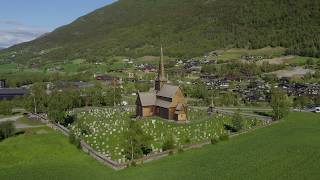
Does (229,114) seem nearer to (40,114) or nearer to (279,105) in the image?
(279,105)

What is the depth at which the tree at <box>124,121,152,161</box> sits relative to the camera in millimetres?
62719

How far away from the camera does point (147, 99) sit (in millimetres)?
95562

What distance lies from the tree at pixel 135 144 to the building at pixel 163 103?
23639mm

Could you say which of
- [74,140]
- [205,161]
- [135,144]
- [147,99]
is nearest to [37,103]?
[147,99]

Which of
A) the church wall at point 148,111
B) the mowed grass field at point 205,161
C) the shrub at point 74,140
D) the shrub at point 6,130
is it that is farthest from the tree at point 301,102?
the shrub at point 6,130

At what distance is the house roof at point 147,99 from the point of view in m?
94.9

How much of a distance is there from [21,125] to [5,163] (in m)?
29.6

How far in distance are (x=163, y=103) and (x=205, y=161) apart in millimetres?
35616


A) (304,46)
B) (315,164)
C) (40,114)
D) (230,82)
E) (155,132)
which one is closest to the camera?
(315,164)

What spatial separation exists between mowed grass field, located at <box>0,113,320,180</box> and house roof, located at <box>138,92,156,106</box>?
22147 mm

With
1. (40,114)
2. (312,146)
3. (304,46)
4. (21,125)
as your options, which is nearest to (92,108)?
(40,114)

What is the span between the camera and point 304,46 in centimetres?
19388

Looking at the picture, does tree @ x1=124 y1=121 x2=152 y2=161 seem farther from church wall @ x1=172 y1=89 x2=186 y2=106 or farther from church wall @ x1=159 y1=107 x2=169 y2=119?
church wall @ x1=172 y1=89 x2=186 y2=106

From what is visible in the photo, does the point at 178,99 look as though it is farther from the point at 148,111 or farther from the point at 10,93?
the point at 10,93
